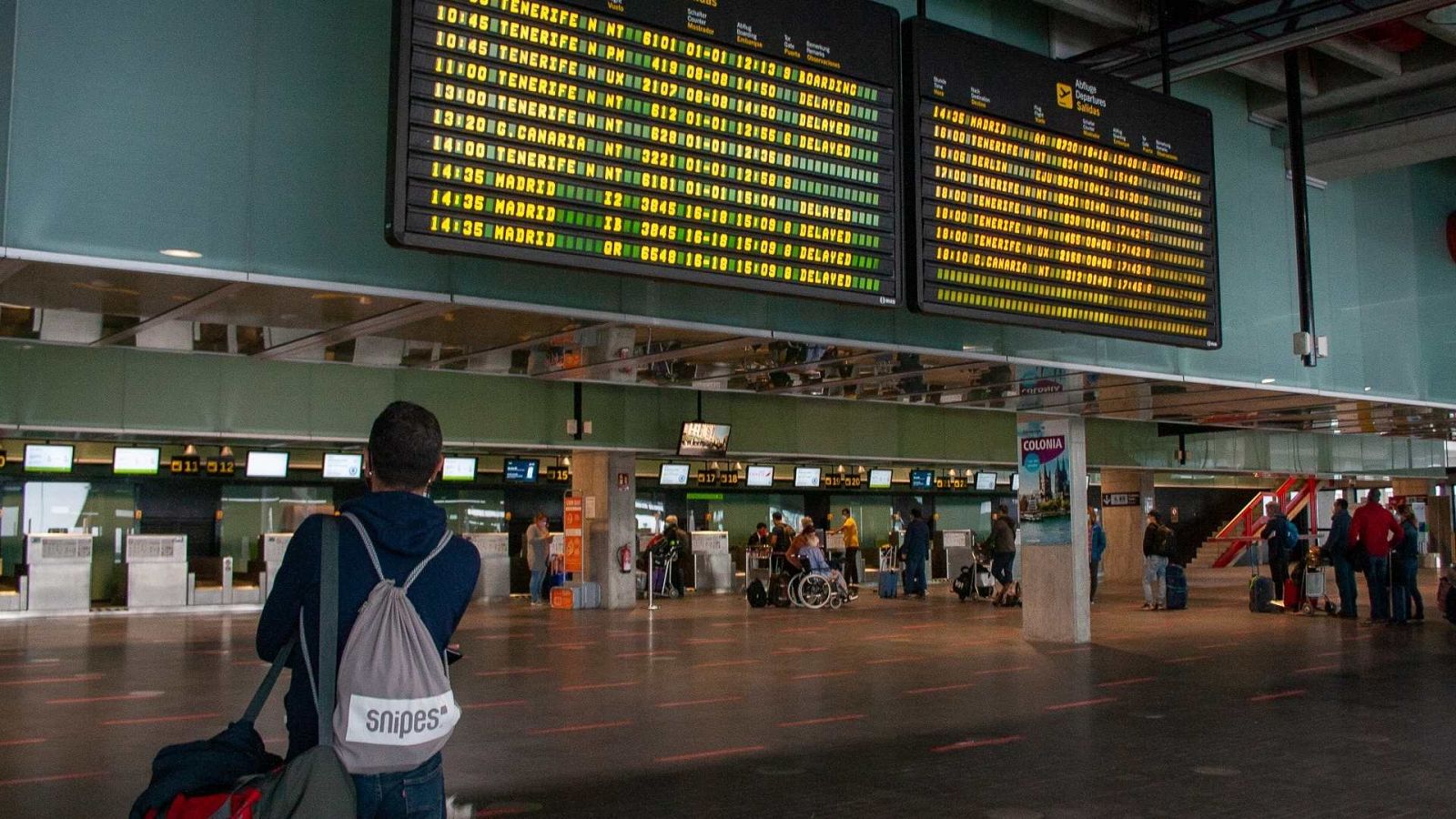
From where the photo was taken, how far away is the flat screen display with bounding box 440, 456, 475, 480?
23.8 meters

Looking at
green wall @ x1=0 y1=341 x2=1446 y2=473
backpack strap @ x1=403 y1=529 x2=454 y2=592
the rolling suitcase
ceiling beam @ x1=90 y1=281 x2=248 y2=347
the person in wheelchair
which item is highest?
green wall @ x1=0 y1=341 x2=1446 y2=473

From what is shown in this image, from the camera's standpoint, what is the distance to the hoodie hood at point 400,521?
2869 mm

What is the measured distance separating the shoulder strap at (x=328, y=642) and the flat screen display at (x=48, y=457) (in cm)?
2099

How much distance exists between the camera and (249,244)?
6.43m

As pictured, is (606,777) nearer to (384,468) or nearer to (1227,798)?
(1227,798)

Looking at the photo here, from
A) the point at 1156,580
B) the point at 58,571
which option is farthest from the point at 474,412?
the point at 1156,580

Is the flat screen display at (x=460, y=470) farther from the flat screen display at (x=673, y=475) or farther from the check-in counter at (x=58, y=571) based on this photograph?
the check-in counter at (x=58, y=571)

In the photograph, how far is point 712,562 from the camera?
29.0m

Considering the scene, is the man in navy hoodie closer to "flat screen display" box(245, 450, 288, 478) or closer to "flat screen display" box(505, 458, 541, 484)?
"flat screen display" box(245, 450, 288, 478)

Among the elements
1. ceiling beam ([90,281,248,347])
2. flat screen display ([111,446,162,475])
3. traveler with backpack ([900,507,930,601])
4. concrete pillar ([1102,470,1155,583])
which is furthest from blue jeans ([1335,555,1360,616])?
flat screen display ([111,446,162,475])

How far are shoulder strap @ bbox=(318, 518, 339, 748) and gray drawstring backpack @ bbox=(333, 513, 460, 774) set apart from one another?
0.7 inches

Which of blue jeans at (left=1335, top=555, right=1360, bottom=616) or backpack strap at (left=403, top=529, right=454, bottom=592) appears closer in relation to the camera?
backpack strap at (left=403, top=529, right=454, bottom=592)

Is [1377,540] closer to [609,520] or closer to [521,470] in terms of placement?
[609,520]

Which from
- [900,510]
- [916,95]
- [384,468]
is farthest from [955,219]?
[900,510]
